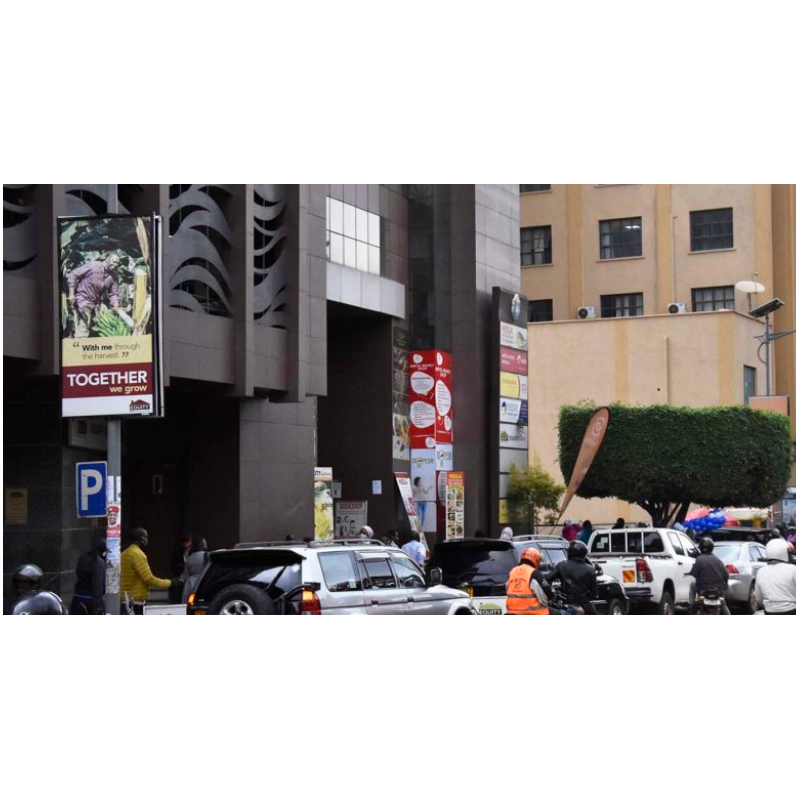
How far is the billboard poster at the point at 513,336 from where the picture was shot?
38938mm

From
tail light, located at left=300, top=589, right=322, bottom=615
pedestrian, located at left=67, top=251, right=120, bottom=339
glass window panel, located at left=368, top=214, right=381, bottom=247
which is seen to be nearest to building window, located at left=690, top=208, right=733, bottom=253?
glass window panel, located at left=368, top=214, right=381, bottom=247

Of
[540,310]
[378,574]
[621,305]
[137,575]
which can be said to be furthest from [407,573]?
[540,310]

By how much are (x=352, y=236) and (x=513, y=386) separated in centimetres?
798

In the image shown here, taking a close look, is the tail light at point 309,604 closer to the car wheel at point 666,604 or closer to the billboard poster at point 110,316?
the billboard poster at point 110,316

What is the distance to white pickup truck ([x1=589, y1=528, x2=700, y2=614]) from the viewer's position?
22922mm

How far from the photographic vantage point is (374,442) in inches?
1421

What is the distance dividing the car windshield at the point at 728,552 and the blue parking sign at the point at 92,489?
14.7m

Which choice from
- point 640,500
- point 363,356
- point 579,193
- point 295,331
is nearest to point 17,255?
point 295,331

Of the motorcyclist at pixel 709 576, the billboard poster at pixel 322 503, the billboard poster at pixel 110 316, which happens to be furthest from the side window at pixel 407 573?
the billboard poster at pixel 322 503

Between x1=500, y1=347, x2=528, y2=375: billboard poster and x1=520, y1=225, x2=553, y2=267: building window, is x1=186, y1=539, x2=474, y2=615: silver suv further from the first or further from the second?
x1=520, y1=225, x2=553, y2=267: building window

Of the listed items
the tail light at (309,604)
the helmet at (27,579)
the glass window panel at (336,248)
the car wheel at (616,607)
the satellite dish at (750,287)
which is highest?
the satellite dish at (750,287)

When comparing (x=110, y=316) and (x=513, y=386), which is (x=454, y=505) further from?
(x=110, y=316)

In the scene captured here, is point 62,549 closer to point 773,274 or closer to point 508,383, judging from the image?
point 508,383
